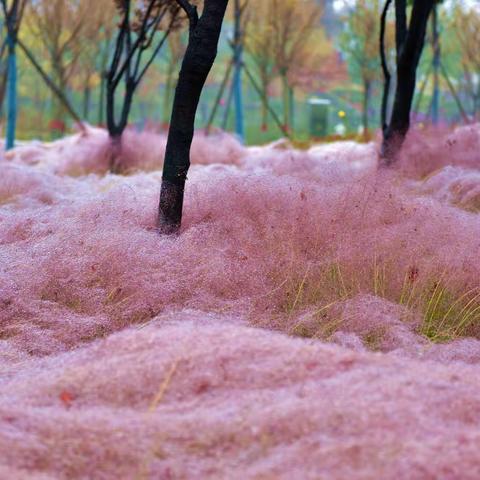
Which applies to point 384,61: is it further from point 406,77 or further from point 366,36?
point 366,36

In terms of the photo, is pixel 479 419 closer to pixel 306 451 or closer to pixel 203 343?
pixel 306 451

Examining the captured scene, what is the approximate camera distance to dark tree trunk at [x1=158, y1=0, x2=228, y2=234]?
17.1 ft

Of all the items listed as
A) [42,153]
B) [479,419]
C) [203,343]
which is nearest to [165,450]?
[203,343]

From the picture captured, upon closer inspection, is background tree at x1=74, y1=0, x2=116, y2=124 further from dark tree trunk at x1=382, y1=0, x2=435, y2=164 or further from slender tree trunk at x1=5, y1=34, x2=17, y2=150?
dark tree trunk at x1=382, y1=0, x2=435, y2=164

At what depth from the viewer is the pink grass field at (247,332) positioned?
230 centimetres

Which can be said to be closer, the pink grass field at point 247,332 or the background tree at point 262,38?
the pink grass field at point 247,332

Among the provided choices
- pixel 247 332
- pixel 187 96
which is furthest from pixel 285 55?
pixel 247 332

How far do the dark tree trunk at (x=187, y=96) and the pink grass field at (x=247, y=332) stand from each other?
175mm

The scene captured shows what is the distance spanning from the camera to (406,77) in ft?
31.3

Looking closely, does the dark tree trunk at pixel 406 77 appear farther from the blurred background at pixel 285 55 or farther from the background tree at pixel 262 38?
the background tree at pixel 262 38

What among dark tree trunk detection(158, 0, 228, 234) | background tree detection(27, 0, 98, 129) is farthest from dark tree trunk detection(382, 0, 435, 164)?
background tree detection(27, 0, 98, 129)

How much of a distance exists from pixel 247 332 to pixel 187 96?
8.87 ft

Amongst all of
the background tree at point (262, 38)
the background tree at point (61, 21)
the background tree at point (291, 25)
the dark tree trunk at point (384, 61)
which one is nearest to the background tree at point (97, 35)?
the background tree at point (61, 21)

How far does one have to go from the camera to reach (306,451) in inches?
88.0
